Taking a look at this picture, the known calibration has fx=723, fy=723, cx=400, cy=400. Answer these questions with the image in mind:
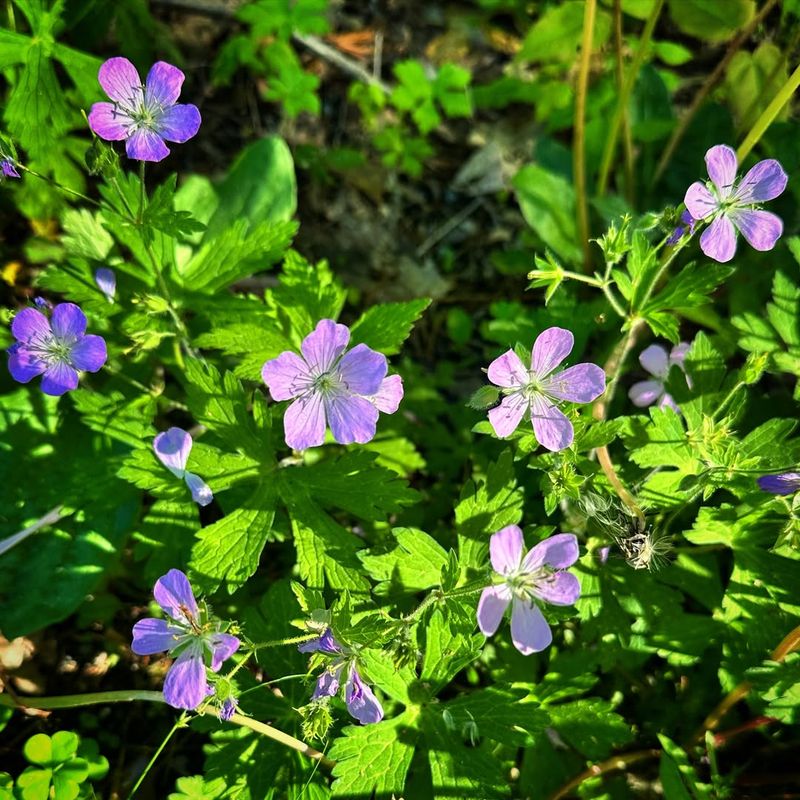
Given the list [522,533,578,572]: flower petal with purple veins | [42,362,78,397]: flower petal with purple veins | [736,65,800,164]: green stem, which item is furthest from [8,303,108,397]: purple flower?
[736,65,800,164]: green stem

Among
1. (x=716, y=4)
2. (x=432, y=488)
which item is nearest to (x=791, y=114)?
(x=716, y=4)

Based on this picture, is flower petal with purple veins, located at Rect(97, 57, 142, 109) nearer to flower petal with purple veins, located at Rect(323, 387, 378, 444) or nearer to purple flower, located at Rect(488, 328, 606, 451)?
flower petal with purple veins, located at Rect(323, 387, 378, 444)

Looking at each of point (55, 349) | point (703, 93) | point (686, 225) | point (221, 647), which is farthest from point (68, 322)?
point (703, 93)

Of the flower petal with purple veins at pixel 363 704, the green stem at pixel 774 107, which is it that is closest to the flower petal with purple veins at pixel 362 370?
the flower petal with purple veins at pixel 363 704

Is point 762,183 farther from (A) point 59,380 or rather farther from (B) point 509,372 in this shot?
(A) point 59,380

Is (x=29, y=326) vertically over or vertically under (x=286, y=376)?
under

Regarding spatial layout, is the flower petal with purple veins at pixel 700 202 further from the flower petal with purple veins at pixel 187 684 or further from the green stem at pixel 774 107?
the flower petal with purple veins at pixel 187 684
